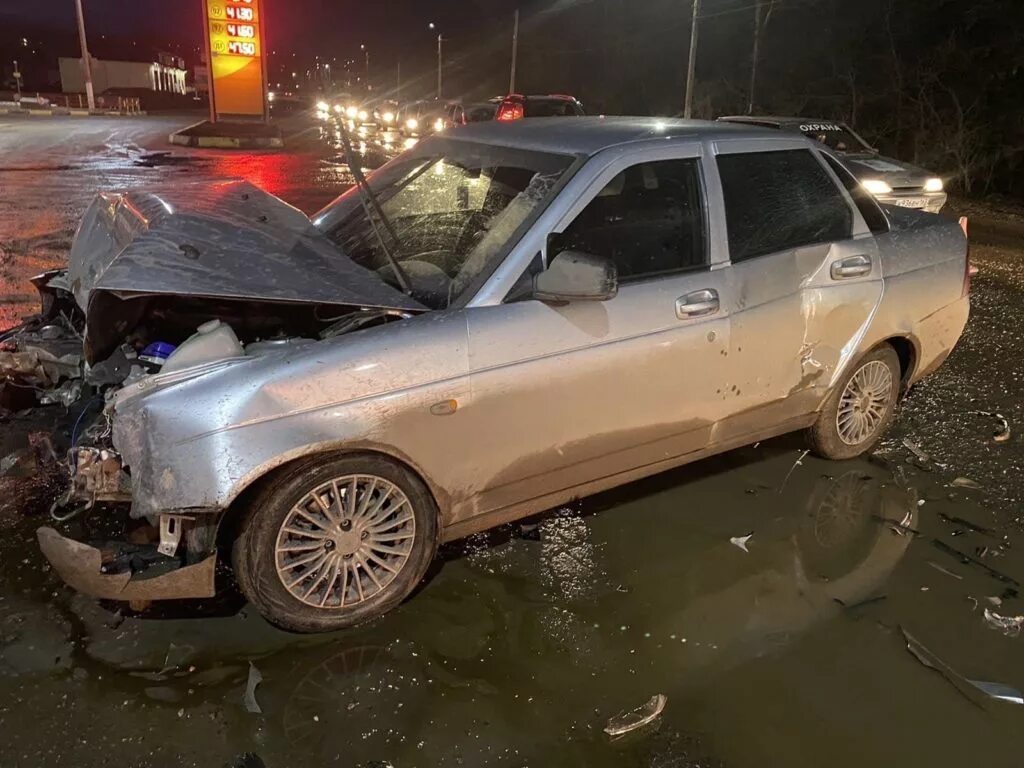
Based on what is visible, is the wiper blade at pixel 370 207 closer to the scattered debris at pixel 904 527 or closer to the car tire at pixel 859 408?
the car tire at pixel 859 408

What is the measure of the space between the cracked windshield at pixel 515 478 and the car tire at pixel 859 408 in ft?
0.08

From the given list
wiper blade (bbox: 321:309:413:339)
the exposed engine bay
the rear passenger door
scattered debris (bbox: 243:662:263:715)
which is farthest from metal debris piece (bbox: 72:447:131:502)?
the rear passenger door

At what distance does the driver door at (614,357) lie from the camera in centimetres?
309

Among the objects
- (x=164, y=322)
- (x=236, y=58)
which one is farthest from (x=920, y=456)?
(x=236, y=58)

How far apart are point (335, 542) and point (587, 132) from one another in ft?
7.09

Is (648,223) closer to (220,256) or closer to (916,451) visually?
(220,256)

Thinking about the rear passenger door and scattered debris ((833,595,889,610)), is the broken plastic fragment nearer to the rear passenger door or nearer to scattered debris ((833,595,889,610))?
the rear passenger door

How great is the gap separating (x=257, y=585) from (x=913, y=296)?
3.57 meters

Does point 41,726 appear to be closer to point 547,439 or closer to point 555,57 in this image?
point 547,439

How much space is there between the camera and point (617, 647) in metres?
3.06

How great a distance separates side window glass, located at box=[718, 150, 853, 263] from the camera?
371cm

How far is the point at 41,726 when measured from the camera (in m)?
2.58

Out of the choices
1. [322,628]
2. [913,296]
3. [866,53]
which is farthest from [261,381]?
[866,53]

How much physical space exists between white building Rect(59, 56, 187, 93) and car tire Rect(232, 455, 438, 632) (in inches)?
3135
